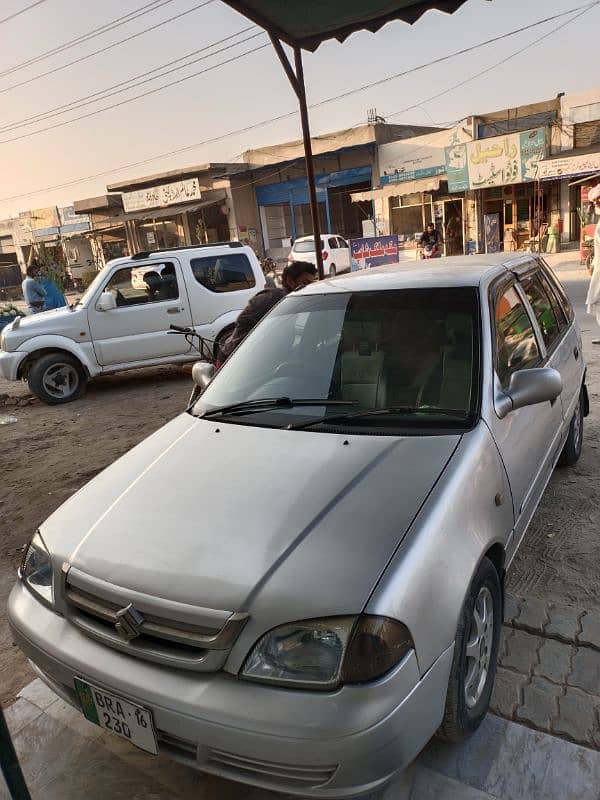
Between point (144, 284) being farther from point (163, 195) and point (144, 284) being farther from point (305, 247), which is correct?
point (163, 195)

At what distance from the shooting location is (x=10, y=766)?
58.4 inches

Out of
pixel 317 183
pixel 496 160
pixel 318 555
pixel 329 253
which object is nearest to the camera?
pixel 318 555

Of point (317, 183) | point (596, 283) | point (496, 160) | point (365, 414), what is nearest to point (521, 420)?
point (365, 414)

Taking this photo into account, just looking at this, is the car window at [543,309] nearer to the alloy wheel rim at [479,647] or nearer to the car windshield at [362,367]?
the car windshield at [362,367]

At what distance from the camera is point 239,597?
5.53ft

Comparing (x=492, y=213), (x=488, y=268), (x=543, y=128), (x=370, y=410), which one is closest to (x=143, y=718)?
(x=370, y=410)

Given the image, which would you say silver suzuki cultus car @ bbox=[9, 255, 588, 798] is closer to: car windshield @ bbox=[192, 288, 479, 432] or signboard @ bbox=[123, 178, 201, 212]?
car windshield @ bbox=[192, 288, 479, 432]

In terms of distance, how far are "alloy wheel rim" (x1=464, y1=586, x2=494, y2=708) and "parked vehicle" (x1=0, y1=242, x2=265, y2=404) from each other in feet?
21.4

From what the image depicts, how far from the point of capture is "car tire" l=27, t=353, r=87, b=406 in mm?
8148

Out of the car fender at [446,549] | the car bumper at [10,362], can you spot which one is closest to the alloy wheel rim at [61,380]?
the car bumper at [10,362]

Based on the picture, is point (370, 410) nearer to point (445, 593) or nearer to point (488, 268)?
point (445, 593)

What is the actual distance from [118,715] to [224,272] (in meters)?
7.47

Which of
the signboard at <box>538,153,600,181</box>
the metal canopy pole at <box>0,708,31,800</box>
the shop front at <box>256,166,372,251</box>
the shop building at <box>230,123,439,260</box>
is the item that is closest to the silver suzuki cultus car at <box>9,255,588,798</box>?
the metal canopy pole at <box>0,708,31,800</box>

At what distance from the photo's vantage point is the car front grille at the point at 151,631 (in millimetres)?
1659
